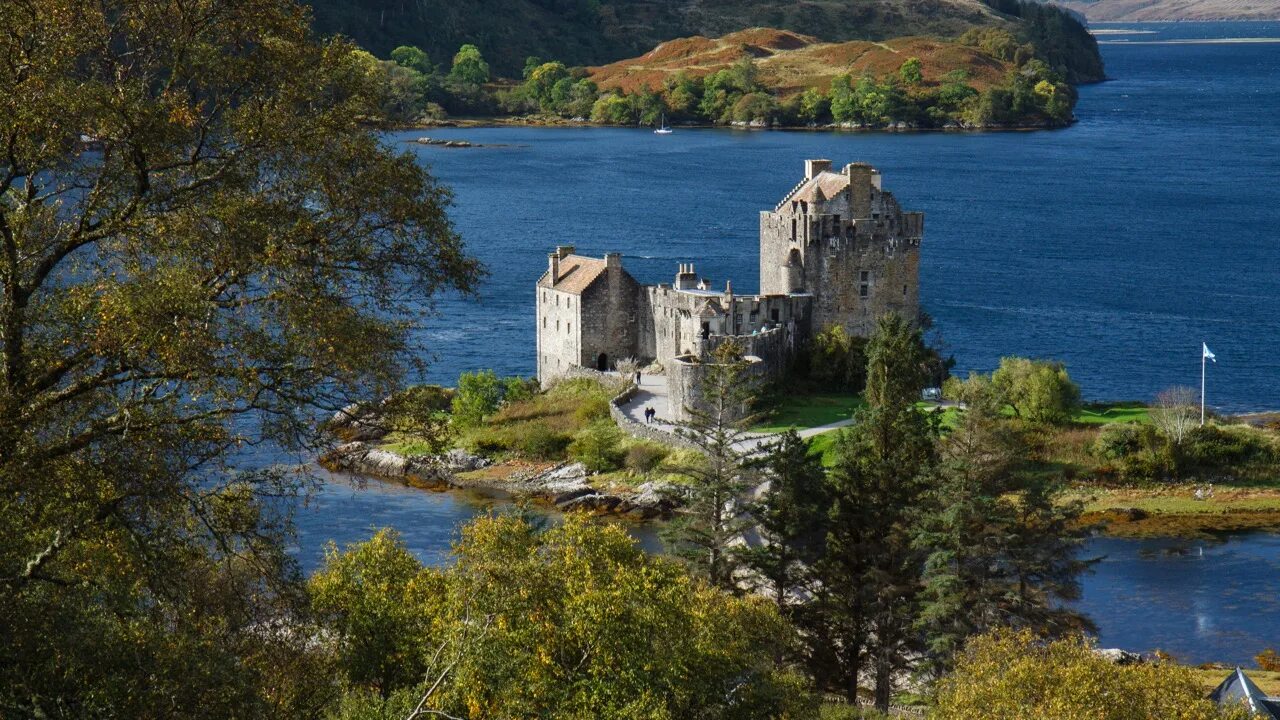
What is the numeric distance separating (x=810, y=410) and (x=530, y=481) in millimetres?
11544

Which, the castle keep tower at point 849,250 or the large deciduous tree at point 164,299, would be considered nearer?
the large deciduous tree at point 164,299

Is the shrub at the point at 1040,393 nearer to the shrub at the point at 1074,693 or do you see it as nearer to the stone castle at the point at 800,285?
the stone castle at the point at 800,285

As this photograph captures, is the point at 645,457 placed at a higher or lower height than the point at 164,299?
lower

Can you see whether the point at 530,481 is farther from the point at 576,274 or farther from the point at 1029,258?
the point at 1029,258

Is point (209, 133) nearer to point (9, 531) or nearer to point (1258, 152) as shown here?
point (9, 531)

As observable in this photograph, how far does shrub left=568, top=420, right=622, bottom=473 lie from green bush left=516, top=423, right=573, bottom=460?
0.91m

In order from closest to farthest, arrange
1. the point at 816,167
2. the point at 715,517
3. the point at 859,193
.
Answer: the point at 715,517
the point at 859,193
the point at 816,167

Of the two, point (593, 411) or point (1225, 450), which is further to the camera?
point (593, 411)

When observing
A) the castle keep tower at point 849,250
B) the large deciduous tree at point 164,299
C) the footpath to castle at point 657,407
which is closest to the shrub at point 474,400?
the footpath to castle at point 657,407

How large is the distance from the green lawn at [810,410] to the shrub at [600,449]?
18.8 feet

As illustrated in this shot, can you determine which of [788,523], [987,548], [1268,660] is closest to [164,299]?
[987,548]

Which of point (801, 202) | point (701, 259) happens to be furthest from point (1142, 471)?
point (701, 259)

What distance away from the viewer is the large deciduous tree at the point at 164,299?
15742mm

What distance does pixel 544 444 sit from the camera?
68.6m
